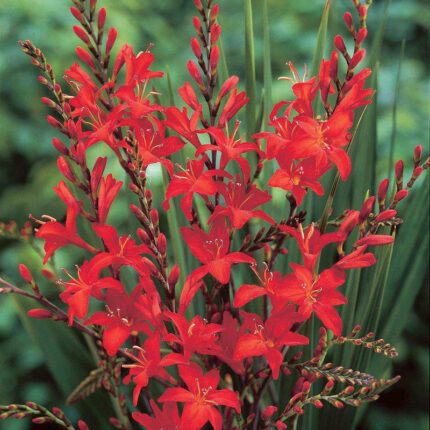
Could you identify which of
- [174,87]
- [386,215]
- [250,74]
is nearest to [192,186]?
[386,215]

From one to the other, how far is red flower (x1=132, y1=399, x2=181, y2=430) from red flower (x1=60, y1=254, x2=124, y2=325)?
0.10 m

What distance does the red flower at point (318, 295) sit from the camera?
1.29 feet

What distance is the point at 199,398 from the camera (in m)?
0.41

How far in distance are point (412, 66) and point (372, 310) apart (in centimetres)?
89

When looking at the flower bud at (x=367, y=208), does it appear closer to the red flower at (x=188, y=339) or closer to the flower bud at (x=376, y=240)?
the flower bud at (x=376, y=240)

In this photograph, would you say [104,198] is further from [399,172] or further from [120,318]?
[399,172]

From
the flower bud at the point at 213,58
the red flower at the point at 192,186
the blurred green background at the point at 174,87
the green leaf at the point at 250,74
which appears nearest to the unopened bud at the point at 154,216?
the red flower at the point at 192,186

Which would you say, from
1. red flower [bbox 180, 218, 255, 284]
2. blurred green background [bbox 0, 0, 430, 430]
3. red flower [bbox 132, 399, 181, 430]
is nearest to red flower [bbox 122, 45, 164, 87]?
red flower [bbox 180, 218, 255, 284]

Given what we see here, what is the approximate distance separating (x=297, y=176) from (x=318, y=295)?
0.28 ft

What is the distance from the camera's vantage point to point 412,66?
130 cm

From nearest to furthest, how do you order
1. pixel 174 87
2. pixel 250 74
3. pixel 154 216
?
pixel 154 216 → pixel 250 74 → pixel 174 87

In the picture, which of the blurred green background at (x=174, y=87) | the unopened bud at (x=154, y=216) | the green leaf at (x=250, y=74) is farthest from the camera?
the blurred green background at (x=174, y=87)

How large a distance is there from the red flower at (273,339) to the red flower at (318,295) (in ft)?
0.05

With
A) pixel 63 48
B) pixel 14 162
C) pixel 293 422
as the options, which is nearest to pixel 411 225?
pixel 293 422
